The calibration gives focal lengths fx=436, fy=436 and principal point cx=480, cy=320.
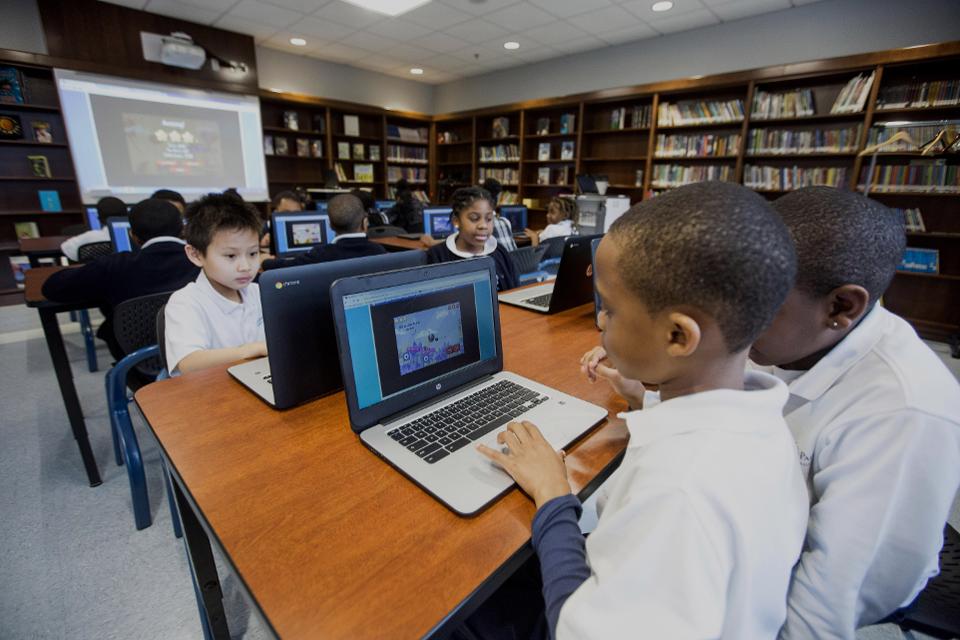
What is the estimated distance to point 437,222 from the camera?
4336 mm

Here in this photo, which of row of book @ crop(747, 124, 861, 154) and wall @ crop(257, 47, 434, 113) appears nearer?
row of book @ crop(747, 124, 861, 154)

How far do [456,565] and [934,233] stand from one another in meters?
5.18

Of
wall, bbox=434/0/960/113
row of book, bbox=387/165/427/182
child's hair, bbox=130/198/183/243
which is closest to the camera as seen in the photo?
child's hair, bbox=130/198/183/243

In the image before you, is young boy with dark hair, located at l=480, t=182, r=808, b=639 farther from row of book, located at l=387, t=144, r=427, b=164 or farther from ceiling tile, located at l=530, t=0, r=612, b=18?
row of book, located at l=387, t=144, r=427, b=164

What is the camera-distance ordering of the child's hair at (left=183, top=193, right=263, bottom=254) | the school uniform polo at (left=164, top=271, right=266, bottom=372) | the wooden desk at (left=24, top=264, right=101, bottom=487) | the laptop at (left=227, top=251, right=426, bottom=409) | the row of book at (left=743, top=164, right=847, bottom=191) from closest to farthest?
the laptop at (left=227, top=251, right=426, bottom=409), the school uniform polo at (left=164, top=271, right=266, bottom=372), the child's hair at (left=183, top=193, right=263, bottom=254), the wooden desk at (left=24, top=264, right=101, bottom=487), the row of book at (left=743, top=164, right=847, bottom=191)

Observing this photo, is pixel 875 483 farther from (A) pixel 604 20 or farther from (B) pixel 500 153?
(B) pixel 500 153

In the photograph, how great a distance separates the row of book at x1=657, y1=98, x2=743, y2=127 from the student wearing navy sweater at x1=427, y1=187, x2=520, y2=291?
360 centimetres

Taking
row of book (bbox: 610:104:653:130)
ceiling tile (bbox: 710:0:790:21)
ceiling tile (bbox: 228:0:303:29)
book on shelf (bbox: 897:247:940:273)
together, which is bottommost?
book on shelf (bbox: 897:247:940:273)

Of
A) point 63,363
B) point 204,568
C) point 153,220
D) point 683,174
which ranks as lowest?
point 204,568

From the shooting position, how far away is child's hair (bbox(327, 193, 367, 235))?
2758 millimetres

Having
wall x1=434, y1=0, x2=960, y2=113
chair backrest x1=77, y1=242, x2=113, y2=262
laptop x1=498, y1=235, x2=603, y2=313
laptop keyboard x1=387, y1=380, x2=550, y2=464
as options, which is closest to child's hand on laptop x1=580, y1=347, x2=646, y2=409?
laptop keyboard x1=387, y1=380, x2=550, y2=464

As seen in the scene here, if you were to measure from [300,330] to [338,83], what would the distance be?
6.97 meters

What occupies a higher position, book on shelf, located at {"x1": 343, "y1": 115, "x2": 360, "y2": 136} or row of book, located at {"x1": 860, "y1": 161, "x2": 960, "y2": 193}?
book on shelf, located at {"x1": 343, "y1": 115, "x2": 360, "y2": 136}

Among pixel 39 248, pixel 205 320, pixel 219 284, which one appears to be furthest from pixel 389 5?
pixel 205 320
